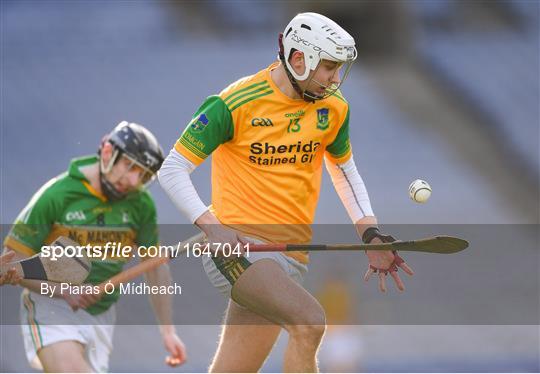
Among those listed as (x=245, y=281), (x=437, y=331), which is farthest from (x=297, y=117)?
(x=437, y=331)

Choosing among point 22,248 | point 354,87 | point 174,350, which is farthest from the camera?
point 354,87

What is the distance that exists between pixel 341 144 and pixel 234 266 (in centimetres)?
78

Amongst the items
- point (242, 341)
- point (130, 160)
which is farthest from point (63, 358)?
point (242, 341)

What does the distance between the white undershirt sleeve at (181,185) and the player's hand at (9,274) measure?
2.82ft

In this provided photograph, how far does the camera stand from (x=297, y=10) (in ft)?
39.9

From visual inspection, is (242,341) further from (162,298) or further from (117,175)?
(117,175)

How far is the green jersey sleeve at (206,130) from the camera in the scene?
14.6 ft

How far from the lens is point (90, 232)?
218 inches

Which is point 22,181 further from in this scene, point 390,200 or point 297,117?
point 297,117

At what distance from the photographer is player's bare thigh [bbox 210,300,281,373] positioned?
15.0 ft

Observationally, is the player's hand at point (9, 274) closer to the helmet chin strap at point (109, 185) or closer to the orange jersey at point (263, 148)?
the helmet chin strap at point (109, 185)

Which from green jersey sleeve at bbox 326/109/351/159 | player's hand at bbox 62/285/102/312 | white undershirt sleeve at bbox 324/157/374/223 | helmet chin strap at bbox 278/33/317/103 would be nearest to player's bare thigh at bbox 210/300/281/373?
white undershirt sleeve at bbox 324/157/374/223

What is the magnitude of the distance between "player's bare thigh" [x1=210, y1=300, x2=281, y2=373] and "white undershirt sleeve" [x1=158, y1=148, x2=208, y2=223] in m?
0.50

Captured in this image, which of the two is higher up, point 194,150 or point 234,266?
point 194,150
